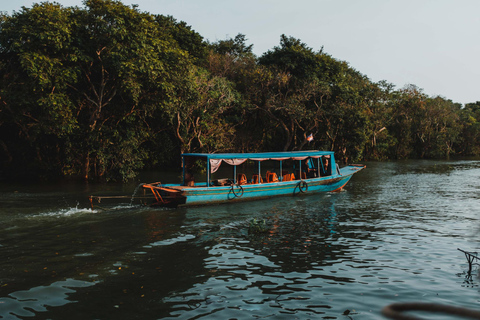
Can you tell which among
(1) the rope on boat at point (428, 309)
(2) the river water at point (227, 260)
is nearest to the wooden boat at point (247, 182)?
(2) the river water at point (227, 260)

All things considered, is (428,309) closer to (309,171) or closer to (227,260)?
(227,260)

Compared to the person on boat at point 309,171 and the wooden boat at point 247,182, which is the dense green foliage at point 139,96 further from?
the person on boat at point 309,171

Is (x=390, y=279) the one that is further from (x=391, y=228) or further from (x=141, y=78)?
(x=141, y=78)

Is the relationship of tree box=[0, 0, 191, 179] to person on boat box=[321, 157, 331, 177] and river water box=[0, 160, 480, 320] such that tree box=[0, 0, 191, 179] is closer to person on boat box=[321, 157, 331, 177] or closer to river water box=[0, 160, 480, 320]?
river water box=[0, 160, 480, 320]

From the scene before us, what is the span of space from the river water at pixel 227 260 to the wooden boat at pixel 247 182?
636 millimetres

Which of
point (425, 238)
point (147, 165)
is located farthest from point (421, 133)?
point (425, 238)

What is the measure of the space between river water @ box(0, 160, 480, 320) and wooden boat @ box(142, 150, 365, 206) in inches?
25.1

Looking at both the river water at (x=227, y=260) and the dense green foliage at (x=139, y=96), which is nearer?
the river water at (x=227, y=260)

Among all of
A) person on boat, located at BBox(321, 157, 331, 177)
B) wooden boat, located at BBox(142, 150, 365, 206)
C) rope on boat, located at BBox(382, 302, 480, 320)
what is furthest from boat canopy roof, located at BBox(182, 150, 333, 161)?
rope on boat, located at BBox(382, 302, 480, 320)

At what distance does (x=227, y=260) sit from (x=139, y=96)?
17517mm

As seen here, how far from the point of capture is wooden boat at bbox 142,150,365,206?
17.2 m

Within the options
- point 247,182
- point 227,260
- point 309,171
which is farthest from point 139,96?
point 227,260

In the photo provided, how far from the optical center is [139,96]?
2511 centimetres

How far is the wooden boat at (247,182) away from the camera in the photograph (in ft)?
56.5
